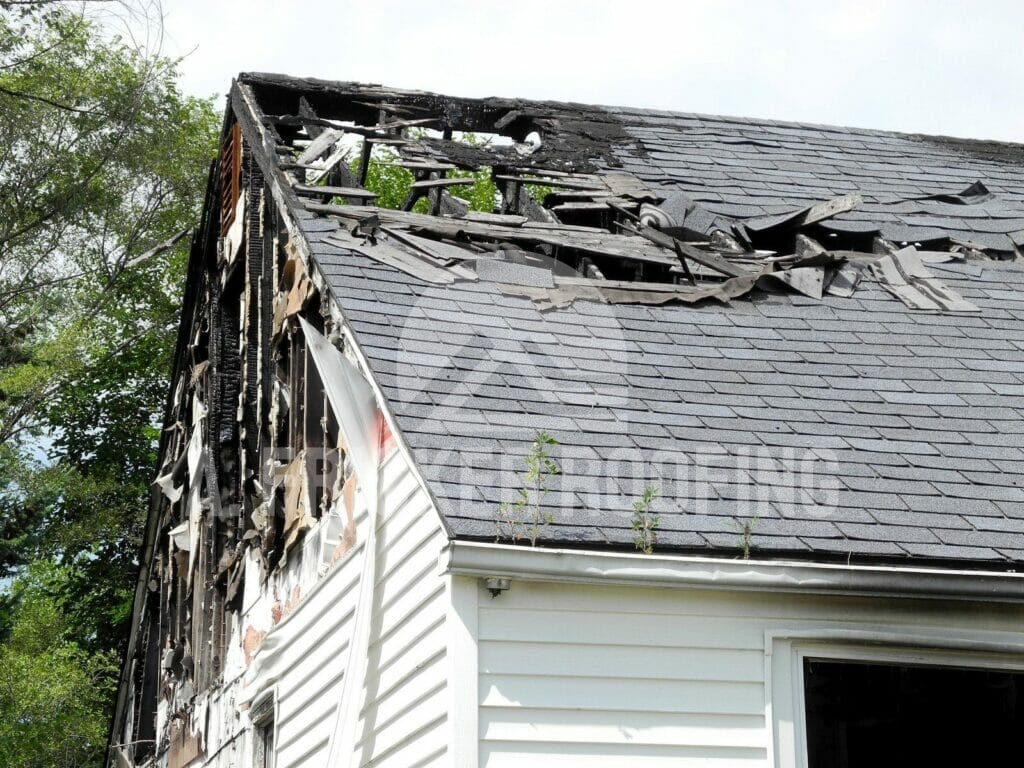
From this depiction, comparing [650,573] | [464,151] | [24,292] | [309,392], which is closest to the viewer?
[650,573]

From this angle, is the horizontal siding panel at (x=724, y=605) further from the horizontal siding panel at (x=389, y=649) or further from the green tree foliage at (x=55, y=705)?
the green tree foliage at (x=55, y=705)

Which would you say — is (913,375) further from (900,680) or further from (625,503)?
(900,680)

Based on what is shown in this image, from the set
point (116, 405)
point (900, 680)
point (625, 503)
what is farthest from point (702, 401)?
point (116, 405)

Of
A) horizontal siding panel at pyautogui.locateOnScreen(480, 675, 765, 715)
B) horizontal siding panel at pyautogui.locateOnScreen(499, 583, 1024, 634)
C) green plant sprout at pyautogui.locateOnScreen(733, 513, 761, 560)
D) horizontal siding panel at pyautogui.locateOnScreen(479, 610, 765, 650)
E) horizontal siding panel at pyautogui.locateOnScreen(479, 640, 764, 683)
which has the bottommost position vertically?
horizontal siding panel at pyautogui.locateOnScreen(480, 675, 765, 715)

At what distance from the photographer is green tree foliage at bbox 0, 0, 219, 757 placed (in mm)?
24047

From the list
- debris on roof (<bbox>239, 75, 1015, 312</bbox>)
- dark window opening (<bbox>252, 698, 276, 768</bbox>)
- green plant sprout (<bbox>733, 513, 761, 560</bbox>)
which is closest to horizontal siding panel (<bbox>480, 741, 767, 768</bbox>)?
green plant sprout (<bbox>733, 513, 761, 560</bbox>)

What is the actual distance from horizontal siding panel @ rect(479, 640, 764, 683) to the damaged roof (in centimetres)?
52

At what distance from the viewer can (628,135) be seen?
462 inches

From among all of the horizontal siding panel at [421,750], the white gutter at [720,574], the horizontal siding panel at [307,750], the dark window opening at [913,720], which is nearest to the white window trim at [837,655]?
the white gutter at [720,574]

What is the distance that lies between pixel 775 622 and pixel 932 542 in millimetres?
820

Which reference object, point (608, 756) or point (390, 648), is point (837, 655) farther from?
point (390, 648)

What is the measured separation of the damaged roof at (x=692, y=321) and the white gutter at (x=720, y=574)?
3.7 inches

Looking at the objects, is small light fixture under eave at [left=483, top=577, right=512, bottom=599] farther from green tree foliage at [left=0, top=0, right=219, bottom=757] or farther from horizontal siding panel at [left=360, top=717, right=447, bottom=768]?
green tree foliage at [left=0, top=0, right=219, bottom=757]

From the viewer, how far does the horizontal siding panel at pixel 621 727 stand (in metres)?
5.84
